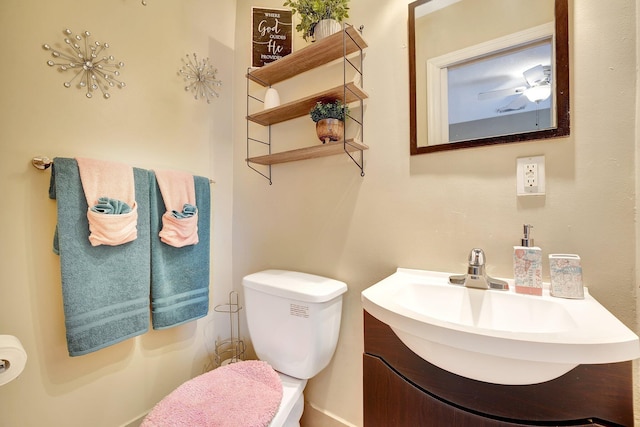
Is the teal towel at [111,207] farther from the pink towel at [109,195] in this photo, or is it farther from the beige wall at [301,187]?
the beige wall at [301,187]

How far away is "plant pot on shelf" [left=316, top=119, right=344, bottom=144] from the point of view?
104 cm

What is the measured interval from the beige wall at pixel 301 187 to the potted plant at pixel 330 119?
0.12 meters

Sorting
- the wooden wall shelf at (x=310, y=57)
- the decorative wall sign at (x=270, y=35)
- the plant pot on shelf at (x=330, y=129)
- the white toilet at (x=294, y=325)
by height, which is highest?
the decorative wall sign at (x=270, y=35)

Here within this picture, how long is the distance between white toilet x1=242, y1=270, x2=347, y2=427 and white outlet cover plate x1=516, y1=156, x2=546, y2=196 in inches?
28.0

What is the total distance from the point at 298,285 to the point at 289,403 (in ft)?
1.36

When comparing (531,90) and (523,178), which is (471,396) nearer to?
(523,178)

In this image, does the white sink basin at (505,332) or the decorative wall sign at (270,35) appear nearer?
the white sink basin at (505,332)

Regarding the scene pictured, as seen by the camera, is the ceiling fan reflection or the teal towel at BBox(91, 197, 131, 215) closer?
the ceiling fan reflection

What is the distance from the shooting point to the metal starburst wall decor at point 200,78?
4.35 ft

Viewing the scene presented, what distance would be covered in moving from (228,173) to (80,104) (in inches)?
27.0

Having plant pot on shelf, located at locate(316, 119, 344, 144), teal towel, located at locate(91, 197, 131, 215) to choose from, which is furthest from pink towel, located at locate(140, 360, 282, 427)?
plant pot on shelf, located at locate(316, 119, 344, 144)

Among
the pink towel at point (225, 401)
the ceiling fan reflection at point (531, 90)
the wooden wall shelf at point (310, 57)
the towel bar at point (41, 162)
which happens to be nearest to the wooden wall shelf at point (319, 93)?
the wooden wall shelf at point (310, 57)

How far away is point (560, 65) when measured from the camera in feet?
2.43

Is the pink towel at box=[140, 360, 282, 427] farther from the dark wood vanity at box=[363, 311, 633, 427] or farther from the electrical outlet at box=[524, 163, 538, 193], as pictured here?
the electrical outlet at box=[524, 163, 538, 193]
